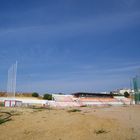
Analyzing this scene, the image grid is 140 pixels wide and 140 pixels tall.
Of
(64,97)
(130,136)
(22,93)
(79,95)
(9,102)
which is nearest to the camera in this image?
(130,136)

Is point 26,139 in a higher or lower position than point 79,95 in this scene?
lower

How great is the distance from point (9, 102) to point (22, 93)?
6338 centimetres

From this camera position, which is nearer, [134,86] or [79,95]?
[134,86]

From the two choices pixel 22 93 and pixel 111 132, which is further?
pixel 22 93

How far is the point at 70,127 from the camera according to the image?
54.0 feet

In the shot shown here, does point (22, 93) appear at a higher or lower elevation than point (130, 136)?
higher

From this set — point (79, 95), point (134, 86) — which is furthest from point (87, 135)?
point (79, 95)

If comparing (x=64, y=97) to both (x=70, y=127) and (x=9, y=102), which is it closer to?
(x=9, y=102)

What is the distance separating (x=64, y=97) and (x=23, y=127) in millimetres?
73928

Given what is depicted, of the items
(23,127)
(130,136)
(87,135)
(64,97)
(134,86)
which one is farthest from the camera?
(64,97)

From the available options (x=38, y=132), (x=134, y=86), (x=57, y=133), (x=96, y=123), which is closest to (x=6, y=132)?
(x=38, y=132)

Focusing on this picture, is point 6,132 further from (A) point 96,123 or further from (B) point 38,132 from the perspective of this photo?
(A) point 96,123

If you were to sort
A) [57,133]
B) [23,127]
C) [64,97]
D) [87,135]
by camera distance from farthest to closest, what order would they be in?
[64,97], [23,127], [57,133], [87,135]

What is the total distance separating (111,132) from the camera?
13953 millimetres
